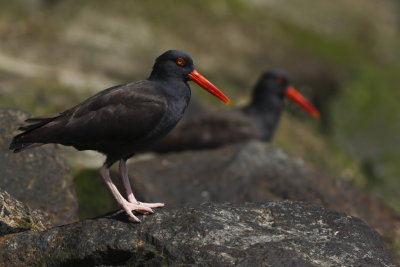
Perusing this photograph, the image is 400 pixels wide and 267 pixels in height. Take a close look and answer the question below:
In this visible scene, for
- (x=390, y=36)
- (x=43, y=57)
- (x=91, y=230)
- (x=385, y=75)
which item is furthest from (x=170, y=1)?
(x=91, y=230)

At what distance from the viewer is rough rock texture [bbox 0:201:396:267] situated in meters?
5.11

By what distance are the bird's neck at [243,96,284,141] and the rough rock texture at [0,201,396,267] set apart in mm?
7032

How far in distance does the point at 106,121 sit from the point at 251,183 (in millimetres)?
2868

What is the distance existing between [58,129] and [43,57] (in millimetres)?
10468

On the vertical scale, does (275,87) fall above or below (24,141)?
above

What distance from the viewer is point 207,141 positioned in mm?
12344

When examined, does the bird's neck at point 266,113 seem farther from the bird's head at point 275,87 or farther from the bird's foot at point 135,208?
A: the bird's foot at point 135,208

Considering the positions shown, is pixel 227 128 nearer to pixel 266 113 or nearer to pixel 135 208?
pixel 266 113

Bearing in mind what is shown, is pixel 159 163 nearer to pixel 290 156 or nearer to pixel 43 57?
pixel 290 156

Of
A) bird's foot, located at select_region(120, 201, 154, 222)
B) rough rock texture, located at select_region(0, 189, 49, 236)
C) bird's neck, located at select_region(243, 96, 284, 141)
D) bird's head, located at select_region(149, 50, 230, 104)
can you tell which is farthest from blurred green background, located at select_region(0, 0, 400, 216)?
bird's foot, located at select_region(120, 201, 154, 222)

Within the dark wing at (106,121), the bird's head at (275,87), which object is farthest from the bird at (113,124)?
the bird's head at (275,87)

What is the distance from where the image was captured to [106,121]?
630 centimetres

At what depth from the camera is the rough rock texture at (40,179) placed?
22.3 feet

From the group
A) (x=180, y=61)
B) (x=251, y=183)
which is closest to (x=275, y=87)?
(x=251, y=183)
